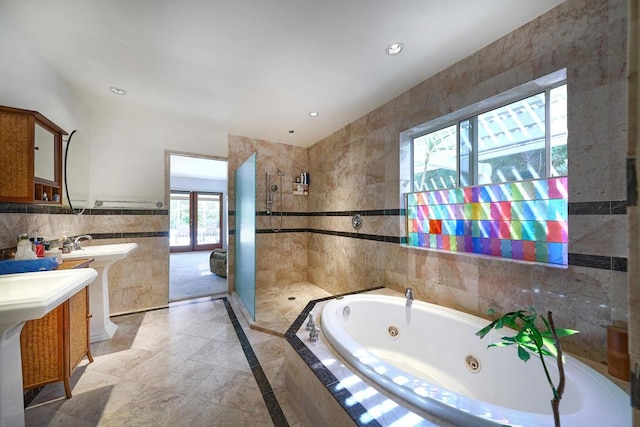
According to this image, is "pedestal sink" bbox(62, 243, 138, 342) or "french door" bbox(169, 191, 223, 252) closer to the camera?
"pedestal sink" bbox(62, 243, 138, 342)

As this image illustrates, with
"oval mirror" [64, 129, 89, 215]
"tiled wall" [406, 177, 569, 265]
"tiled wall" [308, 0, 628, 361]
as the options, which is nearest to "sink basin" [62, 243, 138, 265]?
"oval mirror" [64, 129, 89, 215]

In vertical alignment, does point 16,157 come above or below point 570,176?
above

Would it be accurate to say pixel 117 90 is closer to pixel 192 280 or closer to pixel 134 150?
pixel 134 150

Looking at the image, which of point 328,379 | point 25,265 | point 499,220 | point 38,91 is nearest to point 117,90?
point 38,91

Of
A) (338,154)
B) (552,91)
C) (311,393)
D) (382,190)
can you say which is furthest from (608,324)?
(338,154)

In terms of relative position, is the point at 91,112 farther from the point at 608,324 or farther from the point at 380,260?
the point at 608,324

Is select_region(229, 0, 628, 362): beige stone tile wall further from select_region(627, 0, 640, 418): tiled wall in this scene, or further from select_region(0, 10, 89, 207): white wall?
select_region(0, 10, 89, 207): white wall

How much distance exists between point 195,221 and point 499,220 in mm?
7515

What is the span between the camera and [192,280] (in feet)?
13.8

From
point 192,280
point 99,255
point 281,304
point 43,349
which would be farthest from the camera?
point 192,280

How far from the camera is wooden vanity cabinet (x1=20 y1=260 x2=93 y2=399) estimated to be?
4.54 feet

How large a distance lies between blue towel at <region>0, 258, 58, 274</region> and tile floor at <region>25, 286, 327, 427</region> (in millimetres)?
854

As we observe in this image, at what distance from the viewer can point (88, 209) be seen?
2.62 m

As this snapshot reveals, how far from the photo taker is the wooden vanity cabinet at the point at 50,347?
1385 millimetres
